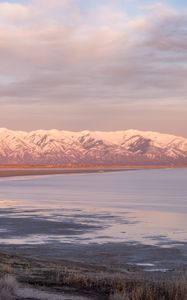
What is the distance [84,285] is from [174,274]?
4474mm

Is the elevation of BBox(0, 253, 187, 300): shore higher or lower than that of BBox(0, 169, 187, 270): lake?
higher

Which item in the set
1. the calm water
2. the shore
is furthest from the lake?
the shore

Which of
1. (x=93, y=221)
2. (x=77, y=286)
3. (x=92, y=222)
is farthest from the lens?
(x=93, y=221)

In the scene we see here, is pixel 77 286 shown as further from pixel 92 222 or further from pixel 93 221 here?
pixel 93 221

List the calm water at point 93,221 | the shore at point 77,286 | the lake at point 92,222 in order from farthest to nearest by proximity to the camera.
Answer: the calm water at point 93,221 → the lake at point 92,222 → the shore at point 77,286

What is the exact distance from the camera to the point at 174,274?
18250 millimetres

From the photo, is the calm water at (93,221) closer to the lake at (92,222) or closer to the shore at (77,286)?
the lake at (92,222)

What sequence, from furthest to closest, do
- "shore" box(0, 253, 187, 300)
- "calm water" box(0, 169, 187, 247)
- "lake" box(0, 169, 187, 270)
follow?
"calm water" box(0, 169, 187, 247)
"lake" box(0, 169, 187, 270)
"shore" box(0, 253, 187, 300)

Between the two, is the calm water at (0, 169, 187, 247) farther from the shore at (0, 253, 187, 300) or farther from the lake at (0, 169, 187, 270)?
the shore at (0, 253, 187, 300)

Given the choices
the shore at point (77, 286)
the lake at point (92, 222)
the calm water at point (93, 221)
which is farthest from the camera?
the calm water at point (93, 221)

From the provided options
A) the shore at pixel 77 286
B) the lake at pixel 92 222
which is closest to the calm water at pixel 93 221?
the lake at pixel 92 222

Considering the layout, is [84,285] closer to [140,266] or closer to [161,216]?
[140,266]

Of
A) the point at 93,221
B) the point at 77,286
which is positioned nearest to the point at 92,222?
the point at 93,221

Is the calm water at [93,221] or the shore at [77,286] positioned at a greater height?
the shore at [77,286]
